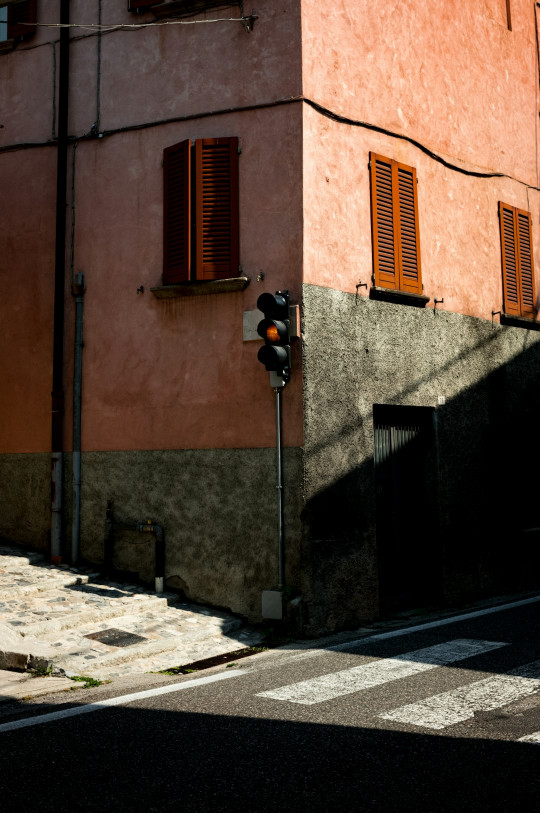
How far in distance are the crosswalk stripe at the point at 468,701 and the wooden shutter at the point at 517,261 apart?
729 centimetres

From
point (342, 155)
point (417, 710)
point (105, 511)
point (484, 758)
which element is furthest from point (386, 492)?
point (484, 758)

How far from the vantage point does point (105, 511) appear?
9852mm

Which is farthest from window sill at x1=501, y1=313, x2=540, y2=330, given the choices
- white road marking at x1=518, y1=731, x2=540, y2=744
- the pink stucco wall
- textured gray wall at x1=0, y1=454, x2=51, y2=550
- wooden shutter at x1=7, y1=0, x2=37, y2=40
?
white road marking at x1=518, y1=731, x2=540, y2=744

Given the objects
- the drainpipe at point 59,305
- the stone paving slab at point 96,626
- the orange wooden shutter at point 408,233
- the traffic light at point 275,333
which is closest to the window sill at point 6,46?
the drainpipe at point 59,305

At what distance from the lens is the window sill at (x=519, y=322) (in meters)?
12.2

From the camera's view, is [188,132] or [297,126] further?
[188,132]

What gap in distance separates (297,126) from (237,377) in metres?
2.85

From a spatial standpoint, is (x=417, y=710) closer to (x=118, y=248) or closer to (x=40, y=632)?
(x=40, y=632)

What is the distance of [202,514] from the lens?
9.23 metres

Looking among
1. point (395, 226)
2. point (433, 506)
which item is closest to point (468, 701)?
point (433, 506)

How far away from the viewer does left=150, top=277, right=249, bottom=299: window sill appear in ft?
30.3

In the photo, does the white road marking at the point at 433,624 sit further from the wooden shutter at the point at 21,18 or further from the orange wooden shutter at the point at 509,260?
the wooden shutter at the point at 21,18

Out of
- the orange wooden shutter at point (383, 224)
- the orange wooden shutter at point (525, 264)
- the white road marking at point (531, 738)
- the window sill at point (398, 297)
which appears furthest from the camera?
the orange wooden shutter at point (525, 264)

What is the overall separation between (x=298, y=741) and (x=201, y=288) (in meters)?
5.77
